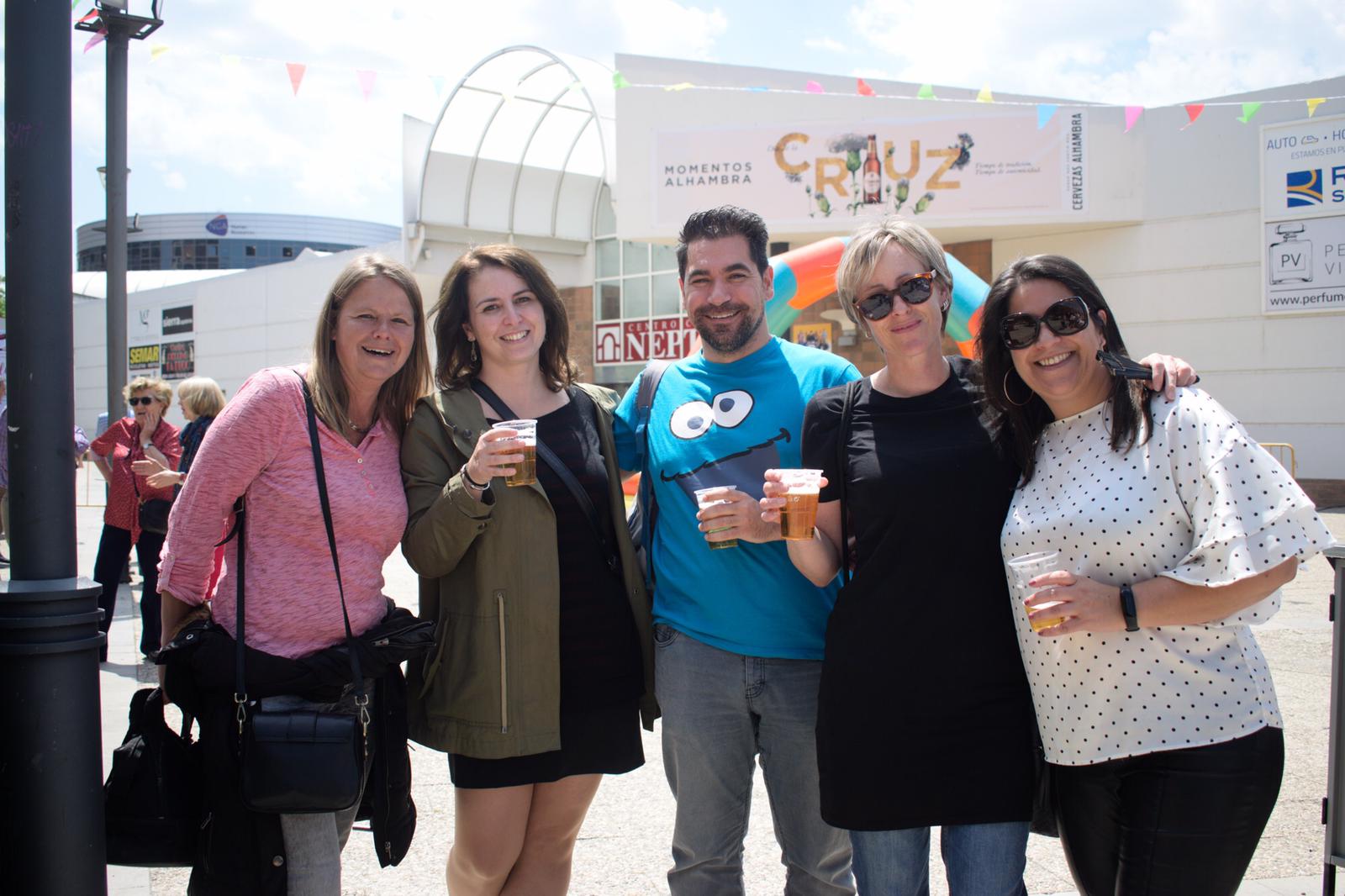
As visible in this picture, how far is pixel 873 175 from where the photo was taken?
1619 centimetres

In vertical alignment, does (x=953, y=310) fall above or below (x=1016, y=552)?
above

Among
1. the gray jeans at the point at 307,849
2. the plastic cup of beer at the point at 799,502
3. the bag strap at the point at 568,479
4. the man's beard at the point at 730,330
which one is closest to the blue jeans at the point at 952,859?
the plastic cup of beer at the point at 799,502

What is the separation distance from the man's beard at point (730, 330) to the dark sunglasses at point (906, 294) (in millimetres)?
443

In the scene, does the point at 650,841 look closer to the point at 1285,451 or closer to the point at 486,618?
the point at 486,618

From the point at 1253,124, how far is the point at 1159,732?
15865 mm

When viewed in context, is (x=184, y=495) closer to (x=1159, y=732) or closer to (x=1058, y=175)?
(x=1159, y=732)

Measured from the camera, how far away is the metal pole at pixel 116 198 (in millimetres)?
7648

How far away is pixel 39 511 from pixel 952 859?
87.4 inches

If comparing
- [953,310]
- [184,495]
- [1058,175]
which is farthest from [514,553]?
[1058,175]

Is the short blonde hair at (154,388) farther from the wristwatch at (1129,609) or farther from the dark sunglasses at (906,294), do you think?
the wristwatch at (1129,609)

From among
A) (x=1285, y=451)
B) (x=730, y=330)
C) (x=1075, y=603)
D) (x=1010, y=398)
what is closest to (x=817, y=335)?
(x=1285, y=451)

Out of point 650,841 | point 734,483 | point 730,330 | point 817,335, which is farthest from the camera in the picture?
point 817,335

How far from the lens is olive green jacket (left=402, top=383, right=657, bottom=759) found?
8.82 feet

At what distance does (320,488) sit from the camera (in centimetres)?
249
